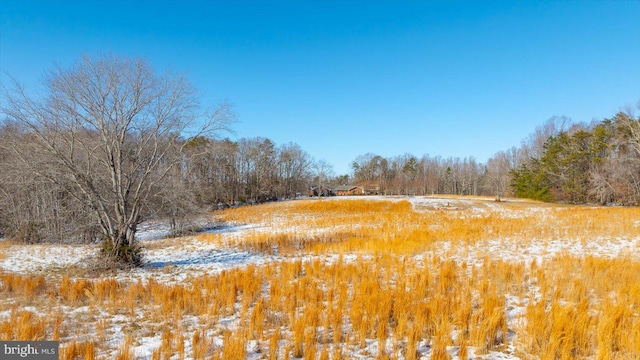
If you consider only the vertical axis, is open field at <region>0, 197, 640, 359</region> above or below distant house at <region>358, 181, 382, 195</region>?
below

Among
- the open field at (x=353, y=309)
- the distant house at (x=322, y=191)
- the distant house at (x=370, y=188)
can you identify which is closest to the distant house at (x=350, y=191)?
the distant house at (x=370, y=188)

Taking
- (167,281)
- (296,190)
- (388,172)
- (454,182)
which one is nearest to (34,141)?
(167,281)

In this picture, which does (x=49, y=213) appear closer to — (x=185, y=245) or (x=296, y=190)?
(x=185, y=245)

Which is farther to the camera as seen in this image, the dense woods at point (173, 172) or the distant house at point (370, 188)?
the distant house at point (370, 188)

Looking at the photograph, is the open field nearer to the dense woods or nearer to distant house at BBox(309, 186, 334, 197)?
the dense woods

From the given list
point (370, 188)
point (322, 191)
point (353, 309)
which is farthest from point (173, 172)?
point (370, 188)

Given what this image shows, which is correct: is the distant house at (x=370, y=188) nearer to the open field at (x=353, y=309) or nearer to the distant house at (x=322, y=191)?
the distant house at (x=322, y=191)

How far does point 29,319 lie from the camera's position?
4.59 meters

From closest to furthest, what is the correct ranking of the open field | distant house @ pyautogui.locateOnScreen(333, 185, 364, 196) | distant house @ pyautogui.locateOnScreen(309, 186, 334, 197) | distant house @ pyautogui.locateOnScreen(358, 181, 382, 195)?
1. the open field
2. distant house @ pyautogui.locateOnScreen(309, 186, 334, 197)
3. distant house @ pyautogui.locateOnScreen(358, 181, 382, 195)
4. distant house @ pyautogui.locateOnScreen(333, 185, 364, 196)

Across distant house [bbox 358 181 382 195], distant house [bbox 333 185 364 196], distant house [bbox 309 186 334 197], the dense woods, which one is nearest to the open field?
the dense woods

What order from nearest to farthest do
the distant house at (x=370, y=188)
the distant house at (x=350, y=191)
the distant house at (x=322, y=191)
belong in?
the distant house at (x=322, y=191) < the distant house at (x=370, y=188) < the distant house at (x=350, y=191)

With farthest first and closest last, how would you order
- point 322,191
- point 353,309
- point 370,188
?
point 370,188
point 322,191
point 353,309

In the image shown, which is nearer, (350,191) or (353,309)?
(353,309)

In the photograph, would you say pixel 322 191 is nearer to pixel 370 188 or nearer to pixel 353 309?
pixel 370 188
